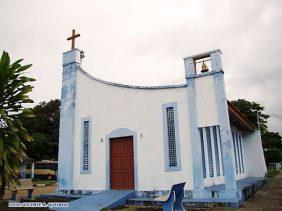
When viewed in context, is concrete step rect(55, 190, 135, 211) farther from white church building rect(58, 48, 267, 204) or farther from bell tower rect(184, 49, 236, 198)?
bell tower rect(184, 49, 236, 198)

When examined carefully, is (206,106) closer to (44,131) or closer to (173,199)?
(173,199)

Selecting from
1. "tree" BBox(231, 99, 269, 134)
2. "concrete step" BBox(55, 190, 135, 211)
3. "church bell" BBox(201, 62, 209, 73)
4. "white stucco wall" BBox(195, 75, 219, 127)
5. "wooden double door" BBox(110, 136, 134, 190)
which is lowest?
"concrete step" BBox(55, 190, 135, 211)

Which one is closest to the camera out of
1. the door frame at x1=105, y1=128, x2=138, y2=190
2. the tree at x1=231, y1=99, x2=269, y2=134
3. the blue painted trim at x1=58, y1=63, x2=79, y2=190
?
the door frame at x1=105, y1=128, x2=138, y2=190

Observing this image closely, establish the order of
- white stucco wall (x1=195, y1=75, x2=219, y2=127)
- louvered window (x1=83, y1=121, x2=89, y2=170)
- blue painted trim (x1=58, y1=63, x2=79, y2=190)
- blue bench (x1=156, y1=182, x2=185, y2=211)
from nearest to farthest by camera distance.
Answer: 1. blue bench (x1=156, y1=182, x2=185, y2=211)
2. white stucco wall (x1=195, y1=75, x2=219, y2=127)
3. louvered window (x1=83, y1=121, x2=89, y2=170)
4. blue painted trim (x1=58, y1=63, x2=79, y2=190)

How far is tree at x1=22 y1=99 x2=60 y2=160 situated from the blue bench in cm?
3249

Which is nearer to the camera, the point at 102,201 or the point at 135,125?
the point at 102,201

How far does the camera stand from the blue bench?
7162mm

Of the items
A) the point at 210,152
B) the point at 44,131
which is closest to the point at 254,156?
the point at 210,152

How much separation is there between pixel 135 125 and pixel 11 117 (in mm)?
4594

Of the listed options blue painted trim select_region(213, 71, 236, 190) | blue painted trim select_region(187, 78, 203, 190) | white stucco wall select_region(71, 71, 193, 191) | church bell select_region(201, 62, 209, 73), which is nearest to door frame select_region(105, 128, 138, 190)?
white stucco wall select_region(71, 71, 193, 191)

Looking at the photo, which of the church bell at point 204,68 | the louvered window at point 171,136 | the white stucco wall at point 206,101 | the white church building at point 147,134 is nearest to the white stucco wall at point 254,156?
the white church building at point 147,134

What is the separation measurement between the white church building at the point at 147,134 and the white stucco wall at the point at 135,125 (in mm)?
35

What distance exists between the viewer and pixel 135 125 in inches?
463

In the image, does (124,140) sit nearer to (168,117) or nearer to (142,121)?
(142,121)
